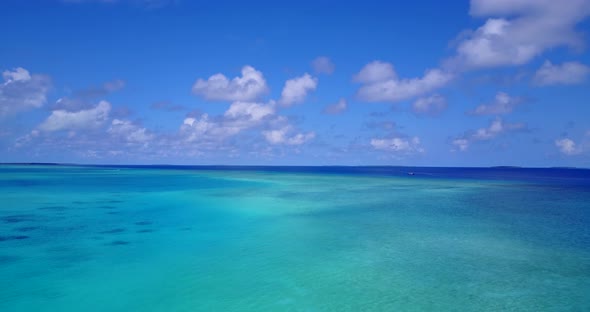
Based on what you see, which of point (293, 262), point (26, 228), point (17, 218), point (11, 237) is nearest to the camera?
point (293, 262)

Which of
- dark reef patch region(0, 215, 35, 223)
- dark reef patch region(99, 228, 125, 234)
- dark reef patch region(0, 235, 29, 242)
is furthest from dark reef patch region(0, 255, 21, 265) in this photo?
dark reef patch region(0, 215, 35, 223)

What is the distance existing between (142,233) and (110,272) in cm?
590

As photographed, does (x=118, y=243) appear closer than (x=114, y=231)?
Yes

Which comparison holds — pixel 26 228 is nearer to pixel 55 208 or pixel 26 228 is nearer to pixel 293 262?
pixel 55 208

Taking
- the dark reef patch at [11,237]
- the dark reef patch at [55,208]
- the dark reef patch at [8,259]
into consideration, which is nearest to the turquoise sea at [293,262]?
the dark reef patch at [8,259]

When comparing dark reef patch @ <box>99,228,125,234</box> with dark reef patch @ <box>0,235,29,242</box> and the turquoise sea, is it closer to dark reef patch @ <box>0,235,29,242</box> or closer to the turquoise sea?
the turquoise sea

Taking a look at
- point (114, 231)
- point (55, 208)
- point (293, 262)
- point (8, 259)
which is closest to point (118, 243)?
point (114, 231)

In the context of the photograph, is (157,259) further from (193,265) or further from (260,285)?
(260,285)

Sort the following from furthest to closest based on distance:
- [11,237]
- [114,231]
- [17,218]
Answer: [17,218], [114,231], [11,237]

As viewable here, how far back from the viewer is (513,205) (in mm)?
27391

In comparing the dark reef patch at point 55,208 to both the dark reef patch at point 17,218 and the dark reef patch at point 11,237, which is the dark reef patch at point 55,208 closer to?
the dark reef patch at point 17,218

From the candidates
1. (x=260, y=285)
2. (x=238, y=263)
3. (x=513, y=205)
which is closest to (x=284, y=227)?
(x=238, y=263)

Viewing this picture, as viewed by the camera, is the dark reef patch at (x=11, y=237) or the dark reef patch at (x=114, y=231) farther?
the dark reef patch at (x=114, y=231)

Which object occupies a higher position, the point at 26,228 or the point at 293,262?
the point at 293,262
